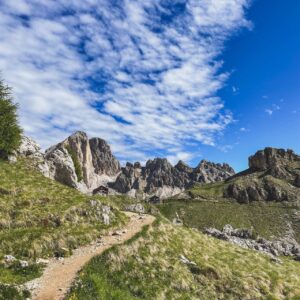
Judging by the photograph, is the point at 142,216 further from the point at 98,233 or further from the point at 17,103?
the point at 17,103

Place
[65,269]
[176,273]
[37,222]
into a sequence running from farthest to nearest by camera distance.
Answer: [37,222] < [176,273] < [65,269]

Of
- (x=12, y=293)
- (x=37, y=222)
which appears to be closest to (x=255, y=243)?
(x=37, y=222)

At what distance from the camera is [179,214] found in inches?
7515

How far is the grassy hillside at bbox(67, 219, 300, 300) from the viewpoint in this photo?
91.4 ft

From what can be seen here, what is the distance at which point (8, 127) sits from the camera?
5322cm

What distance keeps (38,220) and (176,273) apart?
14.7 meters

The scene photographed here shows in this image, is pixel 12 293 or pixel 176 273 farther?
pixel 176 273

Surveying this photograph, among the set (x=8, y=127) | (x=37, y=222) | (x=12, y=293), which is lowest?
(x=12, y=293)

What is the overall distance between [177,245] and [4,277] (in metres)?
19.0

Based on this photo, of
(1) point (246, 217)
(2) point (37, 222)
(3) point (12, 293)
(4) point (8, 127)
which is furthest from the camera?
(1) point (246, 217)

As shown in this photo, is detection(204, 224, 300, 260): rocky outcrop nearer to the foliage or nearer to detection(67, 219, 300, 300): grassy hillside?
detection(67, 219, 300, 300): grassy hillside

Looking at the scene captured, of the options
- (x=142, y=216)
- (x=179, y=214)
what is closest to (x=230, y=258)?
(x=142, y=216)

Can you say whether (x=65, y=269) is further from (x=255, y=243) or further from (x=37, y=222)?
(x=255, y=243)

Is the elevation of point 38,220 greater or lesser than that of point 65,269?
greater
